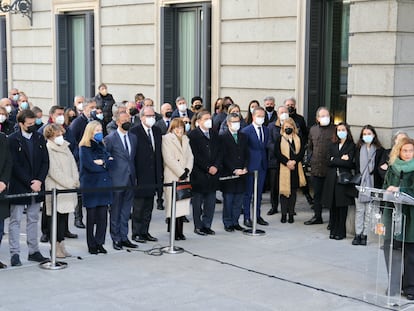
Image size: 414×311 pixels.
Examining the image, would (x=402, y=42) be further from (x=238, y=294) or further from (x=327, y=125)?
(x=238, y=294)

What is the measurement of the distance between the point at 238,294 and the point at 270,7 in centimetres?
852

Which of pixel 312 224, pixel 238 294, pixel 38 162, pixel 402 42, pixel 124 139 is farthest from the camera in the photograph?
pixel 312 224

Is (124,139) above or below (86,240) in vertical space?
above

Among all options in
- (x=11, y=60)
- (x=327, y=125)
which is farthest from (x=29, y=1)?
(x=327, y=125)

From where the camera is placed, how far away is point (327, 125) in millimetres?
12570

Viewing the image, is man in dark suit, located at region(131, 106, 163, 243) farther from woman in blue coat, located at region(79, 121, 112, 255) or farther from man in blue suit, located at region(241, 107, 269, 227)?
man in blue suit, located at region(241, 107, 269, 227)

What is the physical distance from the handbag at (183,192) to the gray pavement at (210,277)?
0.70 metres

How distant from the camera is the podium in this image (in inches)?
338

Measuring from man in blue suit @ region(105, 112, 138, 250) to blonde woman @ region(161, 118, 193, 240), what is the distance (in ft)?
1.95

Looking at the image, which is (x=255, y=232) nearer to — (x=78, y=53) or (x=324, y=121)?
(x=324, y=121)

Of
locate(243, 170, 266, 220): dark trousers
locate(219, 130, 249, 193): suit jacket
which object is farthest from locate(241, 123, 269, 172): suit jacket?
locate(219, 130, 249, 193): suit jacket

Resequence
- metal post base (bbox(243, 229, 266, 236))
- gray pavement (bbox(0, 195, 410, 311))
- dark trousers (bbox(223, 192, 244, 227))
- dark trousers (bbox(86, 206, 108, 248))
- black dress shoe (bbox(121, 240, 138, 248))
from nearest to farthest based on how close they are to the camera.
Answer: gray pavement (bbox(0, 195, 410, 311)) → dark trousers (bbox(86, 206, 108, 248)) → black dress shoe (bbox(121, 240, 138, 248)) → metal post base (bbox(243, 229, 266, 236)) → dark trousers (bbox(223, 192, 244, 227))

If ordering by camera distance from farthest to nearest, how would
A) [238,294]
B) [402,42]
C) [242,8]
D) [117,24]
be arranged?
1. [117,24]
2. [242,8]
3. [402,42]
4. [238,294]

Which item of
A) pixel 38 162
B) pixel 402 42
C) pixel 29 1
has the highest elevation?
pixel 29 1
